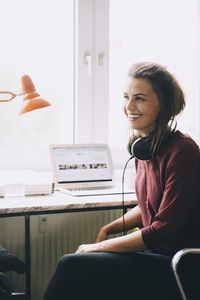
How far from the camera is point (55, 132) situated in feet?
8.25

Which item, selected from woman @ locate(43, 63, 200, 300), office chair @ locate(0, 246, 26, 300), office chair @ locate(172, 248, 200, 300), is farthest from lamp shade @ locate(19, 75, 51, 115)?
office chair @ locate(172, 248, 200, 300)

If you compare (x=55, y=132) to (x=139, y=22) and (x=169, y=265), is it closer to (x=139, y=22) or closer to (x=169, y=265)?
(x=139, y=22)

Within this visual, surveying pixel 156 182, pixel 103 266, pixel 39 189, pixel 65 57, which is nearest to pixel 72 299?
pixel 103 266

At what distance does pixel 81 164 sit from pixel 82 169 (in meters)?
0.03

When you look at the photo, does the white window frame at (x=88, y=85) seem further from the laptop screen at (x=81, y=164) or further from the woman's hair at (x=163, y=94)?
the woman's hair at (x=163, y=94)

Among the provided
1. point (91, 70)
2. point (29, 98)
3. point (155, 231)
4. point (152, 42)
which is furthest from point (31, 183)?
point (152, 42)

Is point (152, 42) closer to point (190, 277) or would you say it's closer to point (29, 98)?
point (29, 98)

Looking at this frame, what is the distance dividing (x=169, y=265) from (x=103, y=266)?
8.6 inches

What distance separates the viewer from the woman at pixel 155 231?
133 cm

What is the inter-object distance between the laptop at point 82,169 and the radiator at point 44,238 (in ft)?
1.01

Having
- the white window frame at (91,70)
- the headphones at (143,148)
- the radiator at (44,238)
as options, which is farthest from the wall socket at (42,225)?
the headphones at (143,148)

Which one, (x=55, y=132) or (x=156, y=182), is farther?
(x=55, y=132)

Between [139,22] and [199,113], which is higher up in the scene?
[139,22]

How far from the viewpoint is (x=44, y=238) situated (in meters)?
2.29
